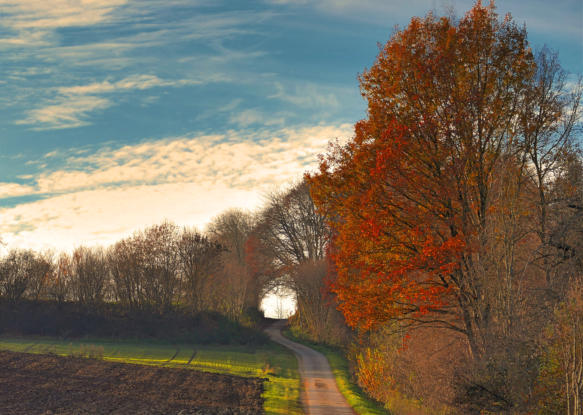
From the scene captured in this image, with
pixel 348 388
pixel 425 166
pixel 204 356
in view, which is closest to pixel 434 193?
pixel 425 166

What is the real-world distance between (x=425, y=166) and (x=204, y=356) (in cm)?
2264

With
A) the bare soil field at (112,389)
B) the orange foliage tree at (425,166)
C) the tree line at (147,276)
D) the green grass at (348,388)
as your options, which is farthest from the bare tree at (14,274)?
the orange foliage tree at (425,166)

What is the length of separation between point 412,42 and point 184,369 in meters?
19.9

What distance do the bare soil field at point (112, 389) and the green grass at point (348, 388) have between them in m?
3.68

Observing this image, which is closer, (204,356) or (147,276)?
(204,356)

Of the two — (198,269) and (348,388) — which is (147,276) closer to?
(198,269)

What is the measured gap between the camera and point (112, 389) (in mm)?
20312

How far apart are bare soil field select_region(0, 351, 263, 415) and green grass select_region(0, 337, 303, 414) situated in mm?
1396

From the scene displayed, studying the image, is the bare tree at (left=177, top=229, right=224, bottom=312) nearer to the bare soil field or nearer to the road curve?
the road curve

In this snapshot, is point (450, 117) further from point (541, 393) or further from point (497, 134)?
point (541, 393)

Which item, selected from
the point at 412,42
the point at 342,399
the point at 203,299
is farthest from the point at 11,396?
the point at 203,299

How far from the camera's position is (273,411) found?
17.6m

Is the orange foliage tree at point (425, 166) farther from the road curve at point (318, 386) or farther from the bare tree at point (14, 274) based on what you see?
the bare tree at point (14, 274)

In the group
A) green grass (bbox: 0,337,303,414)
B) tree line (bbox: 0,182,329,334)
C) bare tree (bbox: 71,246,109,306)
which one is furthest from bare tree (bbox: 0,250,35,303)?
green grass (bbox: 0,337,303,414)
